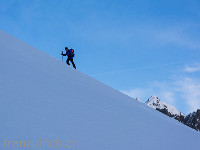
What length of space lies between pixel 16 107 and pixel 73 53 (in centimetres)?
834

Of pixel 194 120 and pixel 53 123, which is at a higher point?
pixel 194 120

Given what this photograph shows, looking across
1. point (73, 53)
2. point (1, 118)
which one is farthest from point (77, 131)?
point (73, 53)

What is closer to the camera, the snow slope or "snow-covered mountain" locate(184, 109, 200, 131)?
the snow slope

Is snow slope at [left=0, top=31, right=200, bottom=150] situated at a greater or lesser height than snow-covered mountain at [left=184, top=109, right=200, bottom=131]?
lesser

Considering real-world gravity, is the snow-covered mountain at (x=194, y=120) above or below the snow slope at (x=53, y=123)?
above

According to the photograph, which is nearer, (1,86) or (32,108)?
(32,108)

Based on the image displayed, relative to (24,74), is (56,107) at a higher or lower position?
lower

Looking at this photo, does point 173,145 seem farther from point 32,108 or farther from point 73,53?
point 73,53

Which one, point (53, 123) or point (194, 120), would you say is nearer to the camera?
point (53, 123)

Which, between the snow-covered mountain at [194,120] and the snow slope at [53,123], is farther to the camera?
the snow-covered mountain at [194,120]

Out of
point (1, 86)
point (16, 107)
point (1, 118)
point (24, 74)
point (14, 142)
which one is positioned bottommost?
point (14, 142)

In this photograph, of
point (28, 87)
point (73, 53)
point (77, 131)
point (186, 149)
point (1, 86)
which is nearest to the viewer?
point (77, 131)

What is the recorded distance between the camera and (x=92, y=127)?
3.54 metres

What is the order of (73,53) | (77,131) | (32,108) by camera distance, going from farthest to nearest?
(73,53) → (32,108) → (77,131)
